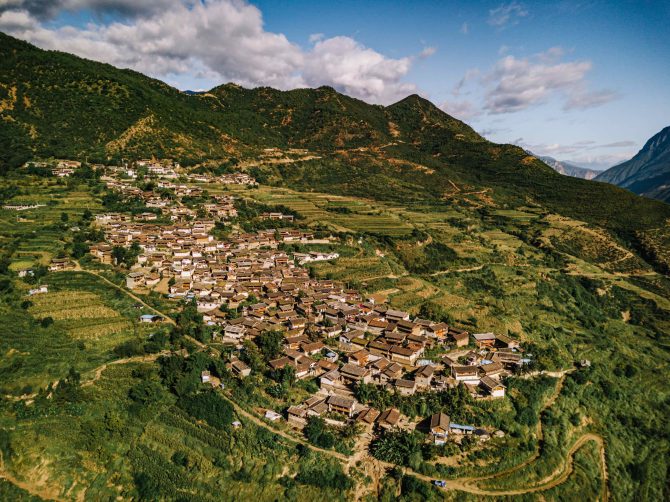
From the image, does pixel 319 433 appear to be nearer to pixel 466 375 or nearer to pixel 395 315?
pixel 466 375

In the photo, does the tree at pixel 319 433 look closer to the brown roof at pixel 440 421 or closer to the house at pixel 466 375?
the brown roof at pixel 440 421

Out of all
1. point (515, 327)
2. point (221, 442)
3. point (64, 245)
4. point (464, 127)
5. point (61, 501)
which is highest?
point (464, 127)

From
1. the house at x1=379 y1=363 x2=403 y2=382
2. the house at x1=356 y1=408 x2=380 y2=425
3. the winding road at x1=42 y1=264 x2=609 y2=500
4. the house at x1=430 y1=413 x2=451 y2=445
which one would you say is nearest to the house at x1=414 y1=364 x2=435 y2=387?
the house at x1=379 y1=363 x2=403 y2=382

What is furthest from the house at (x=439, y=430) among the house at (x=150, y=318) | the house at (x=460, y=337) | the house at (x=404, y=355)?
the house at (x=150, y=318)

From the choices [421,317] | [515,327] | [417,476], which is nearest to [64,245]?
[421,317]

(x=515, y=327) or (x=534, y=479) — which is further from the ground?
(x=515, y=327)

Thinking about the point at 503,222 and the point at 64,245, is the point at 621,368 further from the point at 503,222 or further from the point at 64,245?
the point at 64,245

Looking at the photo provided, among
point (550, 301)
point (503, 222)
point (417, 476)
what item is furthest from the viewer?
point (503, 222)
